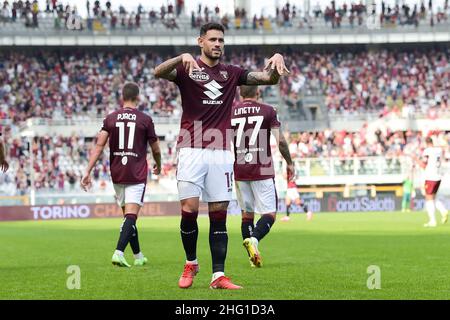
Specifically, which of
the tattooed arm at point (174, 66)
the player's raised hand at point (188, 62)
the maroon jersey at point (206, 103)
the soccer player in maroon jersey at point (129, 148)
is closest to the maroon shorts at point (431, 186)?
the soccer player in maroon jersey at point (129, 148)

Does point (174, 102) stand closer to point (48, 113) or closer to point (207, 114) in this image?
point (48, 113)

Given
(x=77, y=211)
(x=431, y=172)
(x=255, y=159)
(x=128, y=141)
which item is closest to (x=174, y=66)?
(x=128, y=141)

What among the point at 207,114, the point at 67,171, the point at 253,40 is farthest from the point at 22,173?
the point at 207,114

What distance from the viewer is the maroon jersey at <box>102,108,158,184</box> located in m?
12.1

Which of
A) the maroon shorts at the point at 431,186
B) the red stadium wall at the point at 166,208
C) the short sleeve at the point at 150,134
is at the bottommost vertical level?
the red stadium wall at the point at 166,208

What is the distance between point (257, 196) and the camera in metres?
12.9

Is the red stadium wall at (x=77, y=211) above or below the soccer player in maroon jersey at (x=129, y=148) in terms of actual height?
below

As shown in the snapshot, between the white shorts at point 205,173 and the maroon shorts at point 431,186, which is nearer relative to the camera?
the white shorts at point 205,173

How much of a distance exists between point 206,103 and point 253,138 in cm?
358

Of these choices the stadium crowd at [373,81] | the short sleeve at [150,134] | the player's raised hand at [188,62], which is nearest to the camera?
the player's raised hand at [188,62]

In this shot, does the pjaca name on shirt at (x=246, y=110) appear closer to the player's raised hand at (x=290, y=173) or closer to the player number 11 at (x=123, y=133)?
the player's raised hand at (x=290, y=173)

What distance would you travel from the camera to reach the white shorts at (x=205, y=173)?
30.4 feet

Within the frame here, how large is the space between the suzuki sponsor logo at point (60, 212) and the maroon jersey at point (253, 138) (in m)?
24.6

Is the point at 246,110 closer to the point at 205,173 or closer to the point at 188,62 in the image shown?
the point at 205,173
